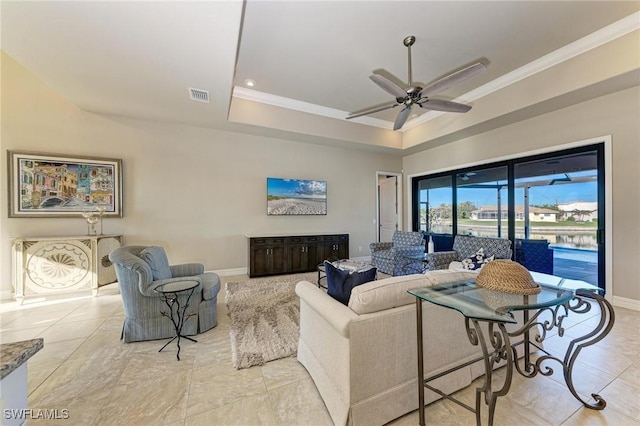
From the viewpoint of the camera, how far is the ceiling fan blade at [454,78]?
2424mm

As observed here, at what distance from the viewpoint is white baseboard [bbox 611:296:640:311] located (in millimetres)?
3238

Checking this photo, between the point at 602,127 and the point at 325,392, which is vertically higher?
the point at 602,127

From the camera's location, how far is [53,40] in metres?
2.47

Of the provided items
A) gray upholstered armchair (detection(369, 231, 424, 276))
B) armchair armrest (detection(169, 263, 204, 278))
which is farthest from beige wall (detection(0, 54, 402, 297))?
armchair armrest (detection(169, 263, 204, 278))

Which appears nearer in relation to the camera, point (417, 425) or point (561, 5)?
point (417, 425)

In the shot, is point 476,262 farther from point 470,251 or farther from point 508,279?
point 508,279

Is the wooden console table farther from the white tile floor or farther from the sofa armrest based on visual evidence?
the sofa armrest

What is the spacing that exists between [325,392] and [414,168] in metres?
6.10

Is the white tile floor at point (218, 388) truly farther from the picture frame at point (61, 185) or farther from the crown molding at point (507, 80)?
the crown molding at point (507, 80)

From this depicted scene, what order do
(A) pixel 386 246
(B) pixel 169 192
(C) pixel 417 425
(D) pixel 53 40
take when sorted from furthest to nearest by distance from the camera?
(A) pixel 386 246 → (B) pixel 169 192 → (D) pixel 53 40 → (C) pixel 417 425

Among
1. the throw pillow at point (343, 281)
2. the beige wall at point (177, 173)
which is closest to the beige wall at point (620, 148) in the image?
the beige wall at point (177, 173)

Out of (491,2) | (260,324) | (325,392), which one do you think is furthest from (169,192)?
(491,2)

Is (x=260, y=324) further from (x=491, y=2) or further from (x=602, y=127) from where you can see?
(x=602, y=127)

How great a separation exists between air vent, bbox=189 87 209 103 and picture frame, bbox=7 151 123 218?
75.3 inches
